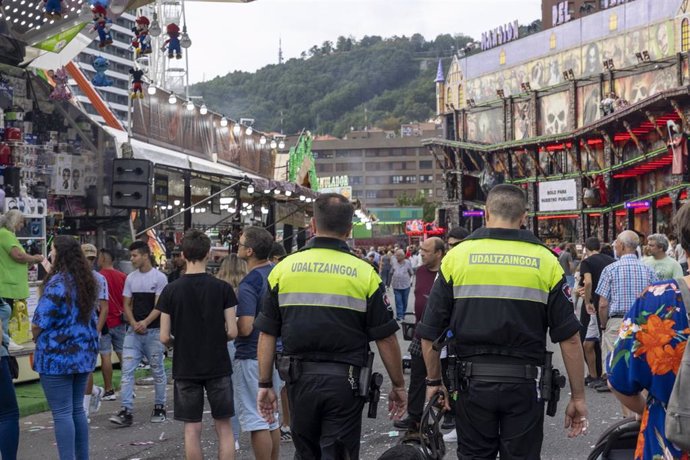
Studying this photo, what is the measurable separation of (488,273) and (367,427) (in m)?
4.77

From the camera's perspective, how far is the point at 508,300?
517 centimetres

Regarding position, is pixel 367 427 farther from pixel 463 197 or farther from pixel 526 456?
pixel 463 197

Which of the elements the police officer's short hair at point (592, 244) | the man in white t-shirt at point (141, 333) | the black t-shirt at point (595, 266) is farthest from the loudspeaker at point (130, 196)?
the black t-shirt at point (595, 266)

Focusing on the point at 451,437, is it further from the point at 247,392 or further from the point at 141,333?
the point at 141,333

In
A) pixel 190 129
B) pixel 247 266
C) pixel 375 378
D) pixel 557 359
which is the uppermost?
Answer: pixel 190 129

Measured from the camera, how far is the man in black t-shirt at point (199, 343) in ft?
22.6

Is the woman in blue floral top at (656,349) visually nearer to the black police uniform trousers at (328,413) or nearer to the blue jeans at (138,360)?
the black police uniform trousers at (328,413)

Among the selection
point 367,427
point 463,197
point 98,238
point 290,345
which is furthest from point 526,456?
point 463,197

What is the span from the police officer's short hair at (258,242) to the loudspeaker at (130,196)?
8.96 metres

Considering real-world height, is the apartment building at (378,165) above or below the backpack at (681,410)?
above

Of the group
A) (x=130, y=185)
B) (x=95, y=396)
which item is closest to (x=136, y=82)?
(x=130, y=185)

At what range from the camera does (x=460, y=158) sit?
68.8 metres

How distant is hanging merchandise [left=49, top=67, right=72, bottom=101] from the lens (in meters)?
15.6

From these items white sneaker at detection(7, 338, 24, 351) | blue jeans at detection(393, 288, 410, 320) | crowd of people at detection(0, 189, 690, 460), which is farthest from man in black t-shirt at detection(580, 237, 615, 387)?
blue jeans at detection(393, 288, 410, 320)
